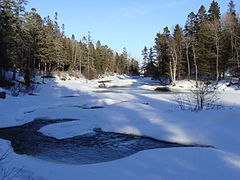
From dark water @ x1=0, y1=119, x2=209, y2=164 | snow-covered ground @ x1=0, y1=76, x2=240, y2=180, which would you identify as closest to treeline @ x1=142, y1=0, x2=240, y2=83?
snow-covered ground @ x1=0, y1=76, x2=240, y2=180

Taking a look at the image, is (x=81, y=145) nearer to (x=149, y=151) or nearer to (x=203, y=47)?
(x=149, y=151)

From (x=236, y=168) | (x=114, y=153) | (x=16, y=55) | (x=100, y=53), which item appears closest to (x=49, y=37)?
(x=16, y=55)

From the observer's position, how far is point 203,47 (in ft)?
97.5

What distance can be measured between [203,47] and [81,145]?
29.5m

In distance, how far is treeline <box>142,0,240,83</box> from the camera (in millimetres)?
25828

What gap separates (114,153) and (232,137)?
11.2ft

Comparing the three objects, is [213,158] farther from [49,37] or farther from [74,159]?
[49,37]

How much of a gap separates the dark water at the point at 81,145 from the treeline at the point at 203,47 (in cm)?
1793

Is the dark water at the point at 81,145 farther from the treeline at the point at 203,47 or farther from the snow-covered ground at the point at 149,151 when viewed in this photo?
the treeline at the point at 203,47

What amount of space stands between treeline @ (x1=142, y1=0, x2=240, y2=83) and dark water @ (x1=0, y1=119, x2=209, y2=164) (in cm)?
1793

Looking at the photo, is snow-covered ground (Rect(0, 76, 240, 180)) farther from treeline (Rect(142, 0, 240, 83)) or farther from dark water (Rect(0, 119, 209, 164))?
treeline (Rect(142, 0, 240, 83))

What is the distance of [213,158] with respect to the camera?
12.8 feet

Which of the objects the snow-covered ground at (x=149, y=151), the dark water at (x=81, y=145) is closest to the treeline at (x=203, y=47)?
the snow-covered ground at (x=149, y=151)

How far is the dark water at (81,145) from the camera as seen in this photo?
4.89 metres
